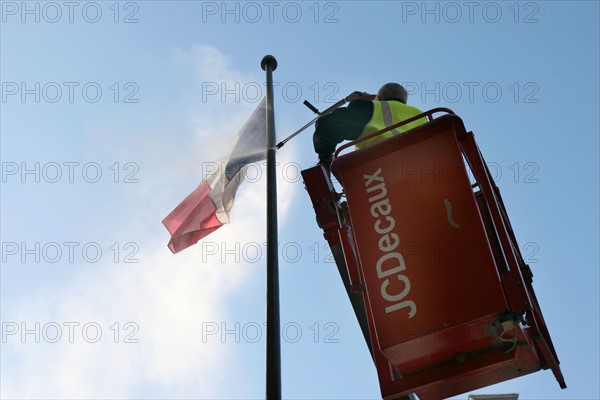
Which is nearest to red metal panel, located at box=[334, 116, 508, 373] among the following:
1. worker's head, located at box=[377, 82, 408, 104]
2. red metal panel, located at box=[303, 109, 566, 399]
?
red metal panel, located at box=[303, 109, 566, 399]

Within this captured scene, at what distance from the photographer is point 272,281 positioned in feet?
20.1

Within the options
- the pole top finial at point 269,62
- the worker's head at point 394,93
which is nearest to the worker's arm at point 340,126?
the worker's head at point 394,93

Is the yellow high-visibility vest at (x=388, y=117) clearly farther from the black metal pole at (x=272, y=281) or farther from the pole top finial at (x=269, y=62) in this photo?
the pole top finial at (x=269, y=62)

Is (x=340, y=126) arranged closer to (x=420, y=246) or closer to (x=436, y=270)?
(x=420, y=246)

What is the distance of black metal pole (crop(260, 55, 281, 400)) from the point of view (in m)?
5.49

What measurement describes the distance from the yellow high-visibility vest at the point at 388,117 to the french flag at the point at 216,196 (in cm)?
271

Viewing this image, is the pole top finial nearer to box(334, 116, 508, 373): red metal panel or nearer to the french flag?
the french flag

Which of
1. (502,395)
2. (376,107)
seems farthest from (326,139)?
(502,395)

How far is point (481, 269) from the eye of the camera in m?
4.68

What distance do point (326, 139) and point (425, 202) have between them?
141cm

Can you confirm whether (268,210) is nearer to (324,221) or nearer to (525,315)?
(324,221)

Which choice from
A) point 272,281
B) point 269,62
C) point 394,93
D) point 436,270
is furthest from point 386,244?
point 269,62

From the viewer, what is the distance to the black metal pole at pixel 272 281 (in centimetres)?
549

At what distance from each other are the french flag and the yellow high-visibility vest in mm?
2709
